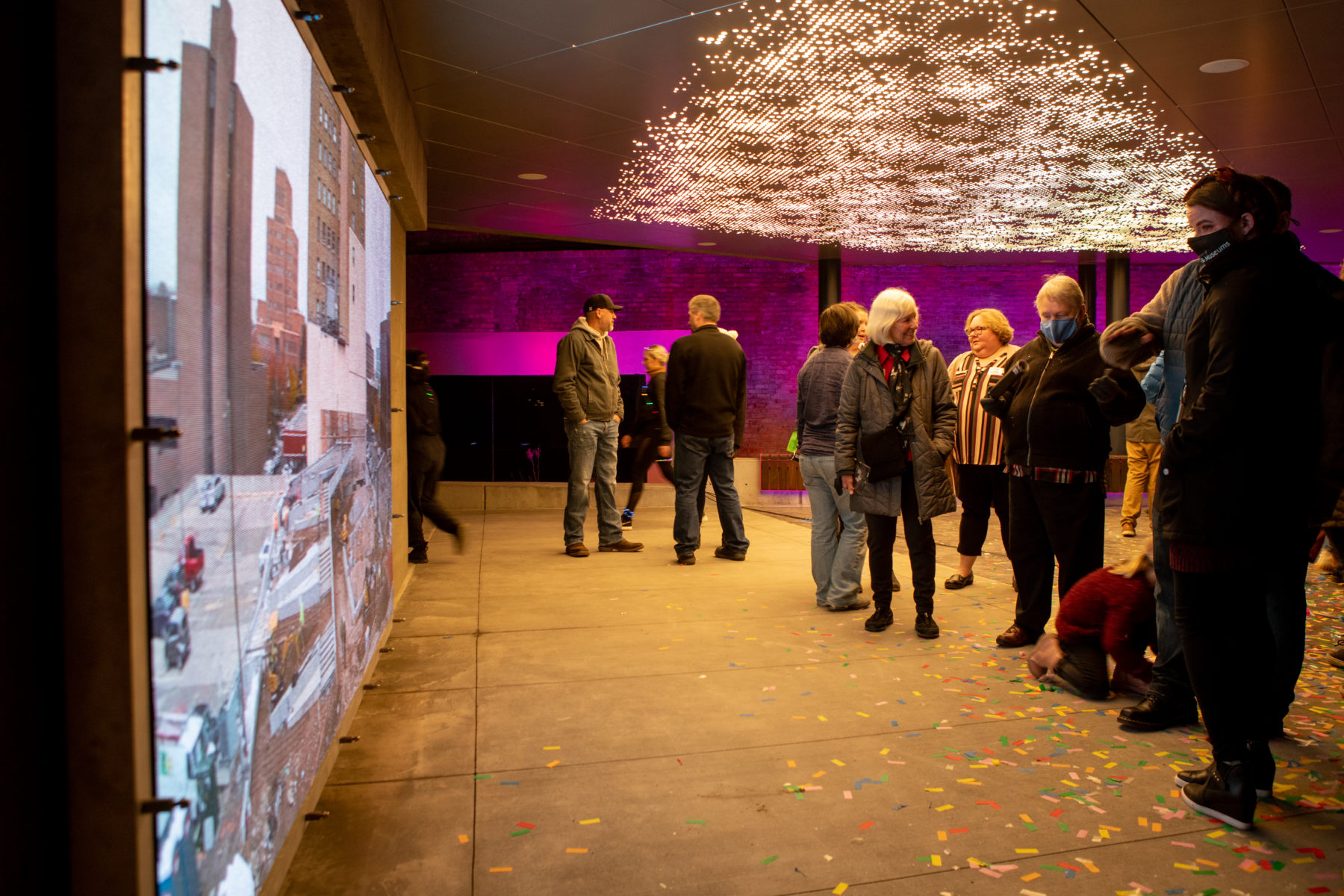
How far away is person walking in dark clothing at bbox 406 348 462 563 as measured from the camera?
5.46 metres

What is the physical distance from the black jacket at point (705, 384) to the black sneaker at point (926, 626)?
2.09 metres

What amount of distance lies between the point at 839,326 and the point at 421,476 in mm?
2750

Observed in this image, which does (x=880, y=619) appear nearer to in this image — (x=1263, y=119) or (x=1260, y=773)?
(x=1260, y=773)

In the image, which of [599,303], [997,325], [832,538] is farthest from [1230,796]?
[599,303]

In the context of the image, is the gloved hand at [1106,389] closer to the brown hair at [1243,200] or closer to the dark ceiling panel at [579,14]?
the brown hair at [1243,200]

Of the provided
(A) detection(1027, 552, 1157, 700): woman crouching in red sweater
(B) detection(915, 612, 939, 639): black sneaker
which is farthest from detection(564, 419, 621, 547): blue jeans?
(A) detection(1027, 552, 1157, 700): woman crouching in red sweater

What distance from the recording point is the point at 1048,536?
357 centimetres

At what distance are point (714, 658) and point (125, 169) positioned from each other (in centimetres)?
298

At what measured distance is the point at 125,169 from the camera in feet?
3.43

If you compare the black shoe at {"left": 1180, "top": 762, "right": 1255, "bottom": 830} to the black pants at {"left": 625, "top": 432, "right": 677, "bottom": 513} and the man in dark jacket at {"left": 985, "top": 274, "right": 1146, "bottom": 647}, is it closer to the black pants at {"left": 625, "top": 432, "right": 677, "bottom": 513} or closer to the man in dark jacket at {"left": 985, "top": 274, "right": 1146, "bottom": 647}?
the man in dark jacket at {"left": 985, "top": 274, "right": 1146, "bottom": 647}

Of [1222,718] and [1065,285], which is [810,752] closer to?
[1222,718]

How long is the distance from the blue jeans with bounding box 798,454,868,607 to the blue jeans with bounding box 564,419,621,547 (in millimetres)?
1978

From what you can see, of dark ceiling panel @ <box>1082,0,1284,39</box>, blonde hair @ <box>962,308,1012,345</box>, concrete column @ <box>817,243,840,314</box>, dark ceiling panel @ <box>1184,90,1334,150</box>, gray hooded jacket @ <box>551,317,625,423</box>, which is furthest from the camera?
concrete column @ <box>817,243,840,314</box>

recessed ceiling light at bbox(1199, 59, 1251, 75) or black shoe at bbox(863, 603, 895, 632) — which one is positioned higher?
recessed ceiling light at bbox(1199, 59, 1251, 75)
